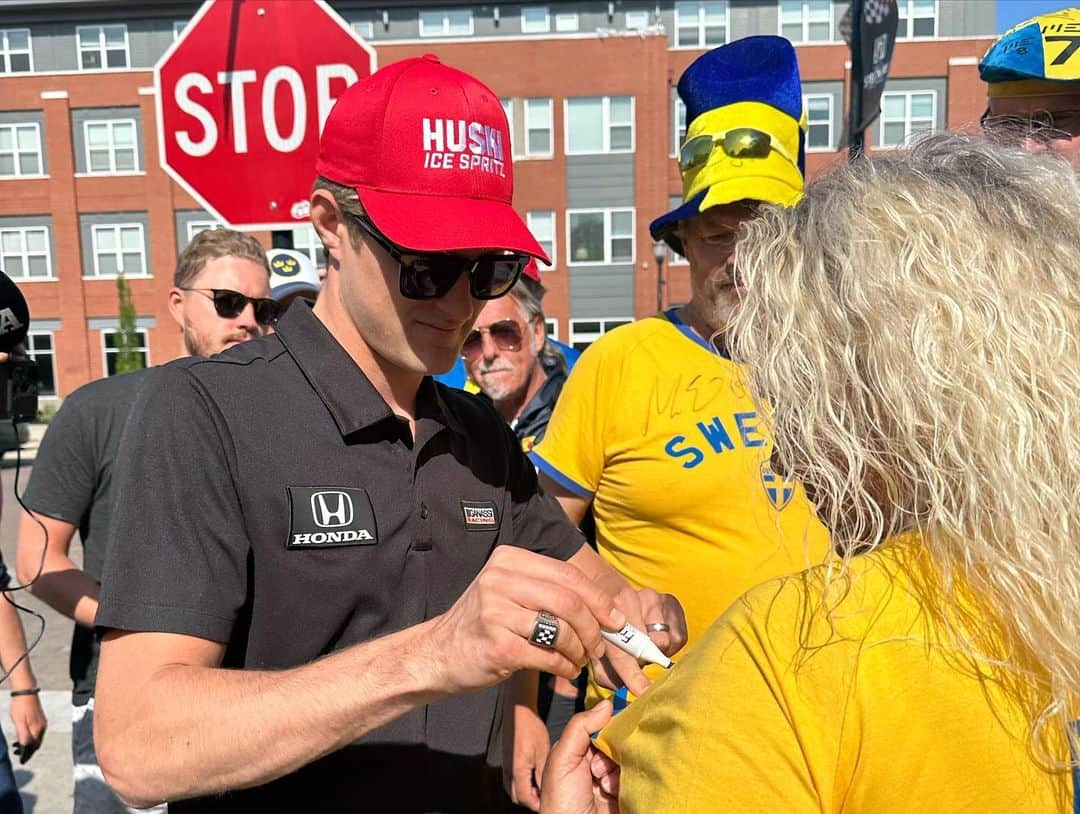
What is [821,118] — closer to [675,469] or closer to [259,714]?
[675,469]

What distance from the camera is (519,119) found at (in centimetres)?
2794

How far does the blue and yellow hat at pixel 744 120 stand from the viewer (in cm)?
261

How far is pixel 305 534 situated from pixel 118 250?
104ft

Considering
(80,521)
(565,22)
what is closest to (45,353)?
(565,22)

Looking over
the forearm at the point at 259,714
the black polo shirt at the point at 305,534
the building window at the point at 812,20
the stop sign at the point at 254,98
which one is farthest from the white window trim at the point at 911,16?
the forearm at the point at 259,714

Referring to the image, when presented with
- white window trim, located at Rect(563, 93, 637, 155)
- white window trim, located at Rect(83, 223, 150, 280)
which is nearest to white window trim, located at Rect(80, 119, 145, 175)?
white window trim, located at Rect(83, 223, 150, 280)

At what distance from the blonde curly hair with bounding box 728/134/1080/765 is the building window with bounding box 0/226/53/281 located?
32.8 metres

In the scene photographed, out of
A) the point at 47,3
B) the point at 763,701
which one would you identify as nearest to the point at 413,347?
the point at 763,701

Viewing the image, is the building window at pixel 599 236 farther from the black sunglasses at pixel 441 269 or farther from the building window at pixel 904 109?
the black sunglasses at pixel 441 269

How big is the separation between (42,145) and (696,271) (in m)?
31.8

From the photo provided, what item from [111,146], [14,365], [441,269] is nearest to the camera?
[441,269]

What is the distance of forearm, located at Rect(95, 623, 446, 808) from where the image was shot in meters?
1.23

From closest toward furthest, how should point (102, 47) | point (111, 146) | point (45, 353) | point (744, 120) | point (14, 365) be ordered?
point (744, 120), point (14, 365), point (111, 146), point (102, 47), point (45, 353)

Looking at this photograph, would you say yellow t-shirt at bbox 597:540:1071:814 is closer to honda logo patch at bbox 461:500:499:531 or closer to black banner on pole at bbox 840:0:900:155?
honda logo patch at bbox 461:500:499:531
